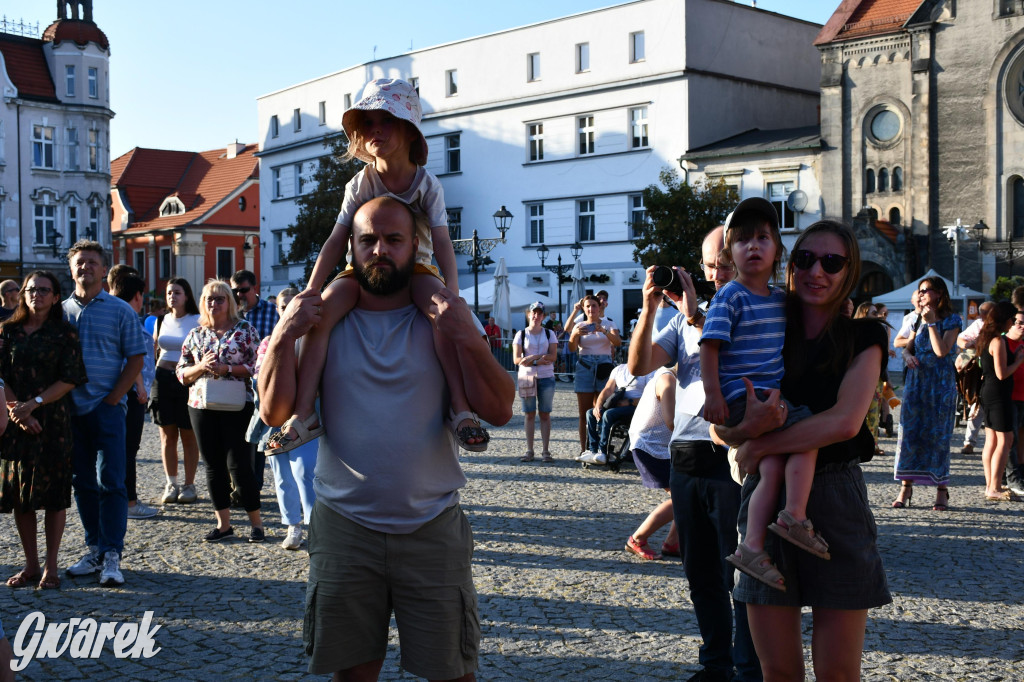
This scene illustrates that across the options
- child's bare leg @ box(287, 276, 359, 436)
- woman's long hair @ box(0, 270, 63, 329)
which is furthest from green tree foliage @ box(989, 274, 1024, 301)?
child's bare leg @ box(287, 276, 359, 436)

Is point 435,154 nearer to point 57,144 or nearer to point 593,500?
point 57,144

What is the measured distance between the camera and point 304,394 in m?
3.53

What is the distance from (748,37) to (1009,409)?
39439 mm

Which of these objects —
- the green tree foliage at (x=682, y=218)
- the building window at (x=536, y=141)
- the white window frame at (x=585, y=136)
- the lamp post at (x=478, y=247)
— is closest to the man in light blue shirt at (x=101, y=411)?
the lamp post at (x=478, y=247)

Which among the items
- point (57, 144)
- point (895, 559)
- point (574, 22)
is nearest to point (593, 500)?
point (895, 559)

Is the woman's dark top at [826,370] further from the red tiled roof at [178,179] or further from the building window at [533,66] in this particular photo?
the red tiled roof at [178,179]

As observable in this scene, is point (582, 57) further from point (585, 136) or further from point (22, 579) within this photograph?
point (22, 579)

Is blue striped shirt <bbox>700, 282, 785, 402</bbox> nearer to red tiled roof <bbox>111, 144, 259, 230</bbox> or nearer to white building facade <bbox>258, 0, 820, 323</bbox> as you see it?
white building facade <bbox>258, 0, 820, 323</bbox>

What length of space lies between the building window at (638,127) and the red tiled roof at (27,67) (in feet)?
102

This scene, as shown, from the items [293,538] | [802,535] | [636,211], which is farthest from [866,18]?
[802,535]

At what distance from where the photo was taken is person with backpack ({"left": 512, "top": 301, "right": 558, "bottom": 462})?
44.5 feet

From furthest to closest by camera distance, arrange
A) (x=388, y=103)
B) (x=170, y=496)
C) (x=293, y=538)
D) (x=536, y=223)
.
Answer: (x=536, y=223), (x=170, y=496), (x=293, y=538), (x=388, y=103)

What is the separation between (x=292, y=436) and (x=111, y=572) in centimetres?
423

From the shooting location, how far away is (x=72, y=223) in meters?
56.5
